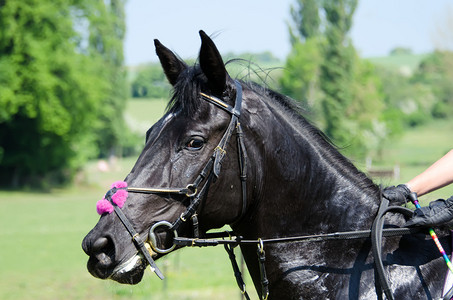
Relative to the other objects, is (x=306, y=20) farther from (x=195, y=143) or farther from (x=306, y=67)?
(x=195, y=143)

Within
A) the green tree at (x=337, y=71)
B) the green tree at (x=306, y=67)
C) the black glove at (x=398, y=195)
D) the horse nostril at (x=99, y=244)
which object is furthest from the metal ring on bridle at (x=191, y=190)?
the green tree at (x=306, y=67)

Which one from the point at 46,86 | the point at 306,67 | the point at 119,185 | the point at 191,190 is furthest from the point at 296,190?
the point at 306,67

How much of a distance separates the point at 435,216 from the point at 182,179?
58.9 inches

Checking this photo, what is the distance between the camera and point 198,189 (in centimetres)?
298

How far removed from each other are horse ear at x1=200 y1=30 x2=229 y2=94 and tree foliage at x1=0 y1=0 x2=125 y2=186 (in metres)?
40.8

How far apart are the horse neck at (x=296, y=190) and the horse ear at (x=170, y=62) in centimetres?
61

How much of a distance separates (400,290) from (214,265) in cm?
1301

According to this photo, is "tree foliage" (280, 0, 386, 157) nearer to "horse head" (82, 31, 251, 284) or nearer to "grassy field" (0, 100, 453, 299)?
"grassy field" (0, 100, 453, 299)

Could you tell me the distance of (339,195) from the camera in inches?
130

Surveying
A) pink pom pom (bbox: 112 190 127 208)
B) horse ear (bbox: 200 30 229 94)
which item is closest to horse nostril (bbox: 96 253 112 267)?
pink pom pom (bbox: 112 190 127 208)

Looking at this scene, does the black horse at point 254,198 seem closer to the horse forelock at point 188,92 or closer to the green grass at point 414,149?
the horse forelock at point 188,92

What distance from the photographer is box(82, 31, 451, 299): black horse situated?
2930 mm

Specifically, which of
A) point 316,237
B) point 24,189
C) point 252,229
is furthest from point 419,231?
point 24,189

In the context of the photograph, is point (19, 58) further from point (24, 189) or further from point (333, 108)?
point (333, 108)
